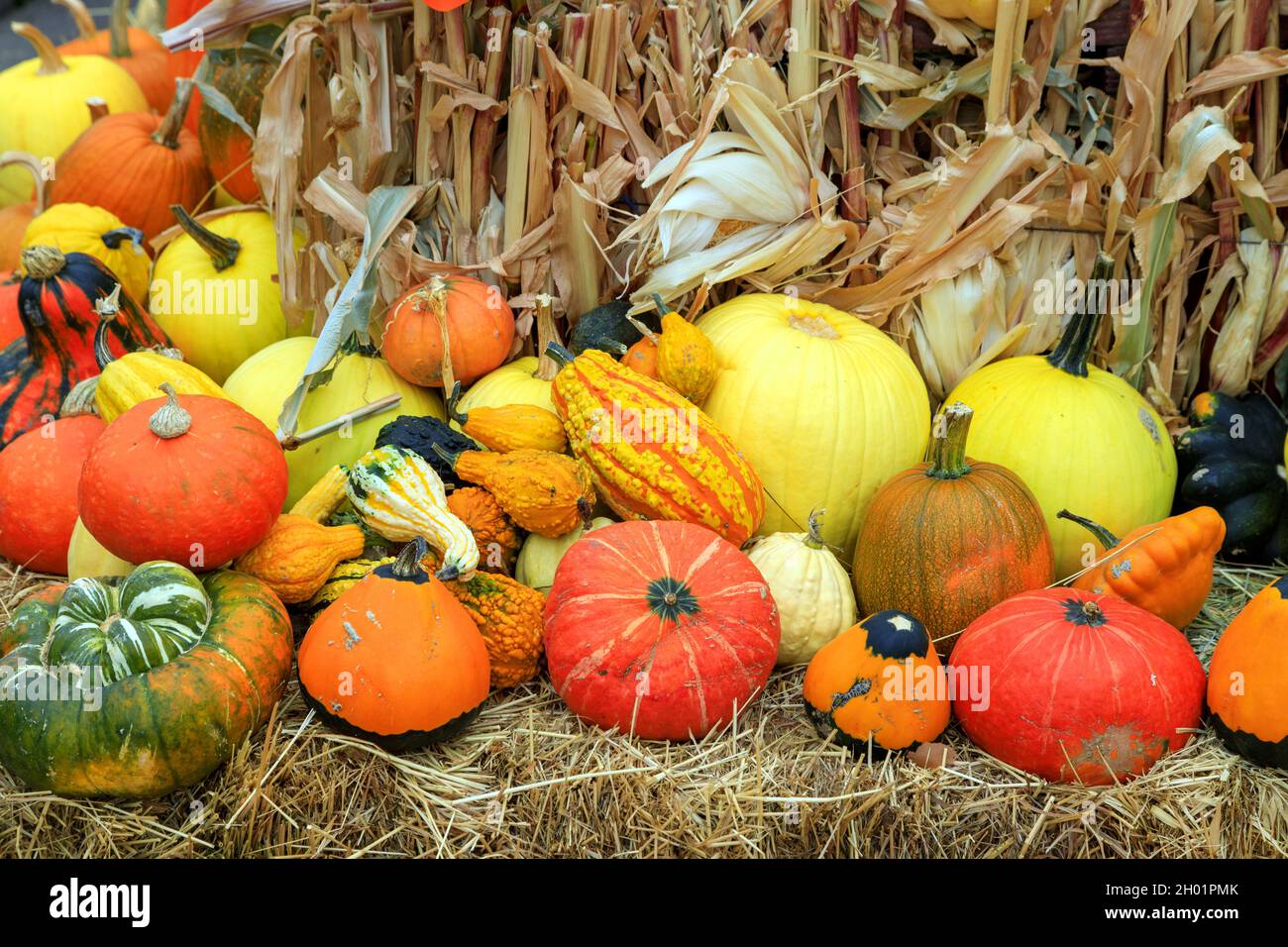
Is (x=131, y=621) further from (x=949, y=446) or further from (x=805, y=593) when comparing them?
(x=949, y=446)

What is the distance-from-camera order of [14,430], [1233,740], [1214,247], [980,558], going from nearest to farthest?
[1233,740]
[980,558]
[14,430]
[1214,247]

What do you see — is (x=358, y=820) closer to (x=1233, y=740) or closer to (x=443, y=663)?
(x=443, y=663)

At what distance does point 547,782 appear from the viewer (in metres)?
2.38

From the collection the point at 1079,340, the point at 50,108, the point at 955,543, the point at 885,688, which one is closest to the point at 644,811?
the point at 885,688

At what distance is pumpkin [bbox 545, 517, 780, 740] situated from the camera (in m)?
2.48

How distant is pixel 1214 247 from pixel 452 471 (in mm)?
2438

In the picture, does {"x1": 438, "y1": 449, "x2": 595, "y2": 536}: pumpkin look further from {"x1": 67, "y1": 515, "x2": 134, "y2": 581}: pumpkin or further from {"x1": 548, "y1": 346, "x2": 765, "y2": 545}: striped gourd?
{"x1": 67, "y1": 515, "x2": 134, "y2": 581}: pumpkin

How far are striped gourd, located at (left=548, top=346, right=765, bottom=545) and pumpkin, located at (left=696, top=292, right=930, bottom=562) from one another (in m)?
0.17

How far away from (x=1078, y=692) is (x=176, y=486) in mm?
2026

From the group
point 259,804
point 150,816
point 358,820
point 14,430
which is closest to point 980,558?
point 358,820

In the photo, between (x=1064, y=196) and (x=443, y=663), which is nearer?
(x=443, y=663)

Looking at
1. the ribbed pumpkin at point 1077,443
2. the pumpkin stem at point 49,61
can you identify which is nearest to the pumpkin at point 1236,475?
the ribbed pumpkin at point 1077,443

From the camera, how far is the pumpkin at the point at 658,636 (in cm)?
248

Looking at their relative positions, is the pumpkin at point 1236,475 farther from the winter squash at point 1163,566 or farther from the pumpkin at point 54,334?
the pumpkin at point 54,334
